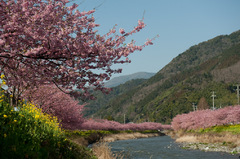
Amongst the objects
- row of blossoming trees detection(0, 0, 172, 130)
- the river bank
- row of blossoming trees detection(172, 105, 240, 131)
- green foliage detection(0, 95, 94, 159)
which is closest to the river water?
the river bank

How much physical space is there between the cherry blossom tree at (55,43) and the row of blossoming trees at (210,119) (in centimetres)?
3568

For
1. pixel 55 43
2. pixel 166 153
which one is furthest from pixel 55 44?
pixel 166 153

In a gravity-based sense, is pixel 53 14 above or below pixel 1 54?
above

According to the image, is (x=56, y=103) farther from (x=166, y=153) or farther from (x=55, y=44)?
(x=55, y=44)

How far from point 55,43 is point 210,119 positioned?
141 feet

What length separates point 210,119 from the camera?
46906mm

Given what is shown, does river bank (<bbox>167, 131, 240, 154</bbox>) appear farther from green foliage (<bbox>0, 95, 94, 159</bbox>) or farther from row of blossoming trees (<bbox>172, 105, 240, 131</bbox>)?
green foliage (<bbox>0, 95, 94, 159</bbox>)

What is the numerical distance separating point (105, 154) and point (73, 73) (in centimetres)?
846

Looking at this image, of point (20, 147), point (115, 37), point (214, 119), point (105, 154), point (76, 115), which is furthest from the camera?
point (214, 119)

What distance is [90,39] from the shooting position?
9.80 m

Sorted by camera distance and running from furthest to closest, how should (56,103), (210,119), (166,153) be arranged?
1. (210,119)
2. (166,153)
3. (56,103)

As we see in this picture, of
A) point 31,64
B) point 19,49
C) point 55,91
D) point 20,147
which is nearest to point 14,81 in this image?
point 31,64

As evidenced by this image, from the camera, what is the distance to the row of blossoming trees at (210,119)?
4128 cm

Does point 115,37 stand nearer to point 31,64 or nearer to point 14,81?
point 31,64
